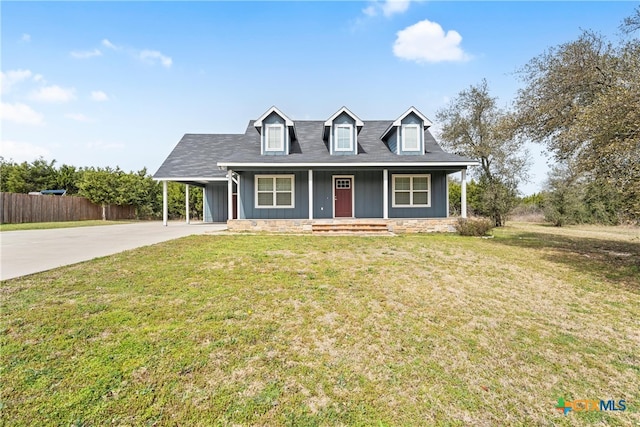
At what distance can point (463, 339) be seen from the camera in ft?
12.1

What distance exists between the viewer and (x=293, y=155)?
14.7 m

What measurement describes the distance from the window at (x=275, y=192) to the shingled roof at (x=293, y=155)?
1229mm

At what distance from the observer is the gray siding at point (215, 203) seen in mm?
19953

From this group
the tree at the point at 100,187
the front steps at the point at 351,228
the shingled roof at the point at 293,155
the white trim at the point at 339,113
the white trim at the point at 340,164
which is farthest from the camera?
the tree at the point at 100,187

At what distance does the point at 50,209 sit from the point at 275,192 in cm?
1886

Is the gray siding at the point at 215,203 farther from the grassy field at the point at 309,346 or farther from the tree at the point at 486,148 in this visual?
the tree at the point at 486,148

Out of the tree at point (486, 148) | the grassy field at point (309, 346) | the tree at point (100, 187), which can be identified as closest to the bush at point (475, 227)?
the grassy field at point (309, 346)

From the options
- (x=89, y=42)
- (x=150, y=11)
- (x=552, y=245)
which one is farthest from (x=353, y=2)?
(x=552, y=245)

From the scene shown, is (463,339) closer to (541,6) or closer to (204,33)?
(541,6)

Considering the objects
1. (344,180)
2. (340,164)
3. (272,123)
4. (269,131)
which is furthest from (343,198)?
(272,123)

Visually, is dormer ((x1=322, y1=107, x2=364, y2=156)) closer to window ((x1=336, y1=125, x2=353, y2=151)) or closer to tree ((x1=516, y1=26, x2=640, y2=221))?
window ((x1=336, y1=125, x2=353, y2=151))

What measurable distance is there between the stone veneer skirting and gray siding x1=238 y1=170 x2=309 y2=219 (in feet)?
5.70

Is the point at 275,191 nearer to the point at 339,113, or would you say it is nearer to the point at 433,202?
the point at 339,113

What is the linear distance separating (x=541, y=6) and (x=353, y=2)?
6912 millimetres
